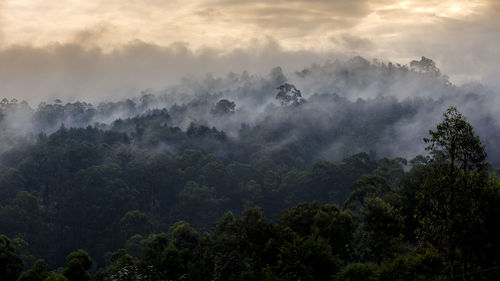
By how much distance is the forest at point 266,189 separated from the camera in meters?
23.3

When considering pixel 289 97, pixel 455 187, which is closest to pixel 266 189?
pixel 289 97

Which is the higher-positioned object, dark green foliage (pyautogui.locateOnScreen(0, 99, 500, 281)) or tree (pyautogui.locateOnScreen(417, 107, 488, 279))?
tree (pyautogui.locateOnScreen(417, 107, 488, 279))

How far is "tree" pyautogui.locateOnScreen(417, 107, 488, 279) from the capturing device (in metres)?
21.3

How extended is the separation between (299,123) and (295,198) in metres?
47.6

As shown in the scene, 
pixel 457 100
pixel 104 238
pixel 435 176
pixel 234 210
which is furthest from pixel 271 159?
pixel 435 176

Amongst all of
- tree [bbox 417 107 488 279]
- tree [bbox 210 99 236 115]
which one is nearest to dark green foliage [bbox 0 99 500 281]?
tree [bbox 417 107 488 279]

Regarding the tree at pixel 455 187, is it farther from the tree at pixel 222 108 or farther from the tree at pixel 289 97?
the tree at pixel 222 108

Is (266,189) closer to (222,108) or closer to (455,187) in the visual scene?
(222,108)

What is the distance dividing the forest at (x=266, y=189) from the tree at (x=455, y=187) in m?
0.06

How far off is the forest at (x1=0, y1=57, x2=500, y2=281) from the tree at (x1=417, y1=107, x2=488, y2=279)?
62 millimetres

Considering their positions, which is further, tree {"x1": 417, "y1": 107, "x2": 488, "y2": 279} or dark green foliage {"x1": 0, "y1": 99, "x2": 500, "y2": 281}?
dark green foliage {"x1": 0, "y1": 99, "x2": 500, "y2": 281}

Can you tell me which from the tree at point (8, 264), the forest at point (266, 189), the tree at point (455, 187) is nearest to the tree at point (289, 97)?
the forest at point (266, 189)

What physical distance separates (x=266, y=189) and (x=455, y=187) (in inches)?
2960

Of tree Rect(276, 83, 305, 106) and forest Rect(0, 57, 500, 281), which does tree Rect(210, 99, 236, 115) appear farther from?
tree Rect(276, 83, 305, 106)
